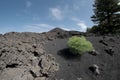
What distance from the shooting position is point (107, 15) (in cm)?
2467

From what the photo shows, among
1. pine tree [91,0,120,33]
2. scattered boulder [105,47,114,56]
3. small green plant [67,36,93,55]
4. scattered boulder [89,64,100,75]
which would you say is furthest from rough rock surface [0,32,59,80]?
pine tree [91,0,120,33]

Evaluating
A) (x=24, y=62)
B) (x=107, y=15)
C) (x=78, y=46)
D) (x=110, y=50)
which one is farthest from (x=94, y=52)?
(x=107, y=15)

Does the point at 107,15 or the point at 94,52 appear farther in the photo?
the point at 107,15

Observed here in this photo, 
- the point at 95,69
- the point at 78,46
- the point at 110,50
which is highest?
the point at 78,46

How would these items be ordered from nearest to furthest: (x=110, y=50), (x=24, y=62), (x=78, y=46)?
(x=24, y=62)
(x=78, y=46)
(x=110, y=50)

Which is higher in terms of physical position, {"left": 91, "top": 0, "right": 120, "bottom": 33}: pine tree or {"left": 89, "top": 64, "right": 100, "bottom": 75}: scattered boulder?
{"left": 91, "top": 0, "right": 120, "bottom": 33}: pine tree

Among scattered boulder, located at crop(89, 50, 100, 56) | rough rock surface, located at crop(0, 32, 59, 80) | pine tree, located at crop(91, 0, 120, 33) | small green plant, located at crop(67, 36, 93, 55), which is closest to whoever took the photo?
rough rock surface, located at crop(0, 32, 59, 80)

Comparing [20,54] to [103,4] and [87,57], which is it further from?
[103,4]

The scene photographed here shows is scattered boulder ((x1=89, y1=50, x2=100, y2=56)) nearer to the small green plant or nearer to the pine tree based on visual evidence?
the small green plant

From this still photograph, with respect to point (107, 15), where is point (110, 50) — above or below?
below

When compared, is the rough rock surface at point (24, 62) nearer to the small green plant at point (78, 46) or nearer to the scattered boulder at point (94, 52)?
the small green plant at point (78, 46)

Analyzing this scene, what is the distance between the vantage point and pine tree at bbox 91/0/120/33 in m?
23.8

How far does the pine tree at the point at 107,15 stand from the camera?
23.8 meters

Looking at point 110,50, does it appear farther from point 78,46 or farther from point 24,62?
point 24,62
